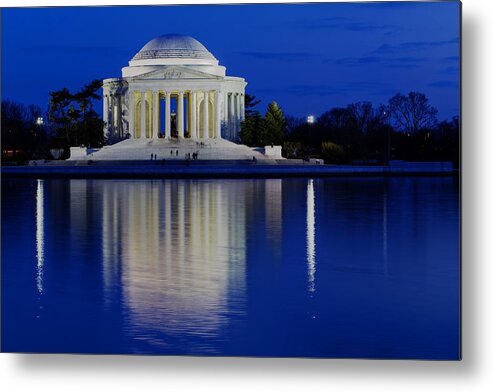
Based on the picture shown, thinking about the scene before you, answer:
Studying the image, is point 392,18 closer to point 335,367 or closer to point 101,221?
point 335,367

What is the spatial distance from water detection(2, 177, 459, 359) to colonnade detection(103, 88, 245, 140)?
57.2 meters

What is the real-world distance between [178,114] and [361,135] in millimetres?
26511

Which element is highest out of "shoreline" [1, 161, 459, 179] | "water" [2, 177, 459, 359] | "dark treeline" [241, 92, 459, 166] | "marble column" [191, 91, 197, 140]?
"marble column" [191, 91, 197, 140]

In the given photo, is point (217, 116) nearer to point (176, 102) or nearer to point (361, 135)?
point (176, 102)

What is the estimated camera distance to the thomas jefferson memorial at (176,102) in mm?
77000

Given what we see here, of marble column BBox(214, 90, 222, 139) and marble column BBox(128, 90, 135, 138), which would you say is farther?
marble column BBox(128, 90, 135, 138)

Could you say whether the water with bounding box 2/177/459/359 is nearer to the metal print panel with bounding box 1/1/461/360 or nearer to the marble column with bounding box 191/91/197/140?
the metal print panel with bounding box 1/1/461/360

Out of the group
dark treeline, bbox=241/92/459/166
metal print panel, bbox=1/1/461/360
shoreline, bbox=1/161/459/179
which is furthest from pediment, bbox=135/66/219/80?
metal print panel, bbox=1/1/461/360

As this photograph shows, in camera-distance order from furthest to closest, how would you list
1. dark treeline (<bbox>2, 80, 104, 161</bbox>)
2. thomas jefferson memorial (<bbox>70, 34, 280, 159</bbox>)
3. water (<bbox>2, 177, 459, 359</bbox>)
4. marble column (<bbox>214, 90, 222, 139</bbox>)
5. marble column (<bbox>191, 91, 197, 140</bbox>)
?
marble column (<bbox>214, 90, 222, 139</bbox>)
marble column (<bbox>191, 91, 197, 140</bbox>)
thomas jefferson memorial (<bbox>70, 34, 280, 159</bbox>)
dark treeline (<bbox>2, 80, 104, 161</bbox>)
water (<bbox>2, 177, 459, 359</bbox>)

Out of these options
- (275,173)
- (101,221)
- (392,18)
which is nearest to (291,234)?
(101,221)

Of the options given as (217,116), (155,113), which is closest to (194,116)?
(217,116)

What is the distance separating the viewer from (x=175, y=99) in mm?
87562

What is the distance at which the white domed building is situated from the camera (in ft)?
263

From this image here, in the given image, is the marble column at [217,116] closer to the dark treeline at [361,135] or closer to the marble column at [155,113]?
the dark treeline at [361,135]
